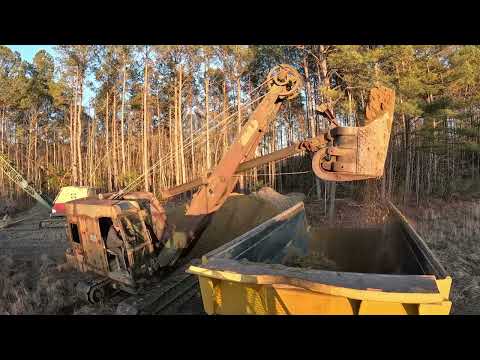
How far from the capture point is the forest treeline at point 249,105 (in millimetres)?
12266

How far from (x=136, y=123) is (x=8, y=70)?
458 inches

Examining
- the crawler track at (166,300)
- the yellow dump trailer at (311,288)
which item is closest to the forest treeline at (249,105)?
the crawler track at (166,300)

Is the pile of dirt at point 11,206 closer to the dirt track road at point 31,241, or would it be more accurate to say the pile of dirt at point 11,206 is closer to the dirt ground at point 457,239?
the dirt track road at point 31,241

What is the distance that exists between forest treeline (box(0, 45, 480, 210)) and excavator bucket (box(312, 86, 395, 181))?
7.86 ft

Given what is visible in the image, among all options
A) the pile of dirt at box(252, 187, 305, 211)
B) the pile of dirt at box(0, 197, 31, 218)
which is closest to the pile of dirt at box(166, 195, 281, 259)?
the pile of dirt at box(252, 187, 305, 211)

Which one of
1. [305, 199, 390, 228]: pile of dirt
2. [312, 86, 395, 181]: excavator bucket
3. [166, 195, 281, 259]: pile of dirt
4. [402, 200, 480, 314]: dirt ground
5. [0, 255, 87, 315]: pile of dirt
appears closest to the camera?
[312, 86, 395, 181]: excavator bucket

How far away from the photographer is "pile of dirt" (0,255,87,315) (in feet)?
16.9

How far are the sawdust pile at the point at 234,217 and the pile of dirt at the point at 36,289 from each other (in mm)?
3080

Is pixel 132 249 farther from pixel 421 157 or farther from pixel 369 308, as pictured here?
→ pixel 421 157

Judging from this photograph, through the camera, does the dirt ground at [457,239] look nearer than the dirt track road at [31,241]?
Yes

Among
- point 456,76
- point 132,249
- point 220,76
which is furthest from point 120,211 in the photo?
point 220,76

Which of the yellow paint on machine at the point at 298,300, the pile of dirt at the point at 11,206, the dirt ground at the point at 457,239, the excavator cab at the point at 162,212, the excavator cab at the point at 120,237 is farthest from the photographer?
the pile of dirt at the point at 11,206

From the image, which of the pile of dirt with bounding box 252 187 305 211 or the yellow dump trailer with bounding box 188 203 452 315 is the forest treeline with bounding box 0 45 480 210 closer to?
the pile of dirt with bounding box 252 187 305 211

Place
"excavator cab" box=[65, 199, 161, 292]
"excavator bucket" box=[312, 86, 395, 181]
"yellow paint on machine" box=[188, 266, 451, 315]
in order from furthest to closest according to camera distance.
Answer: "excavator cab" box=[65, 199, 161, 292] < "excavator bucket" box=[312, 86, 395, 181] < "yellow paint on machine" box=[188, 266, 451, 315]
